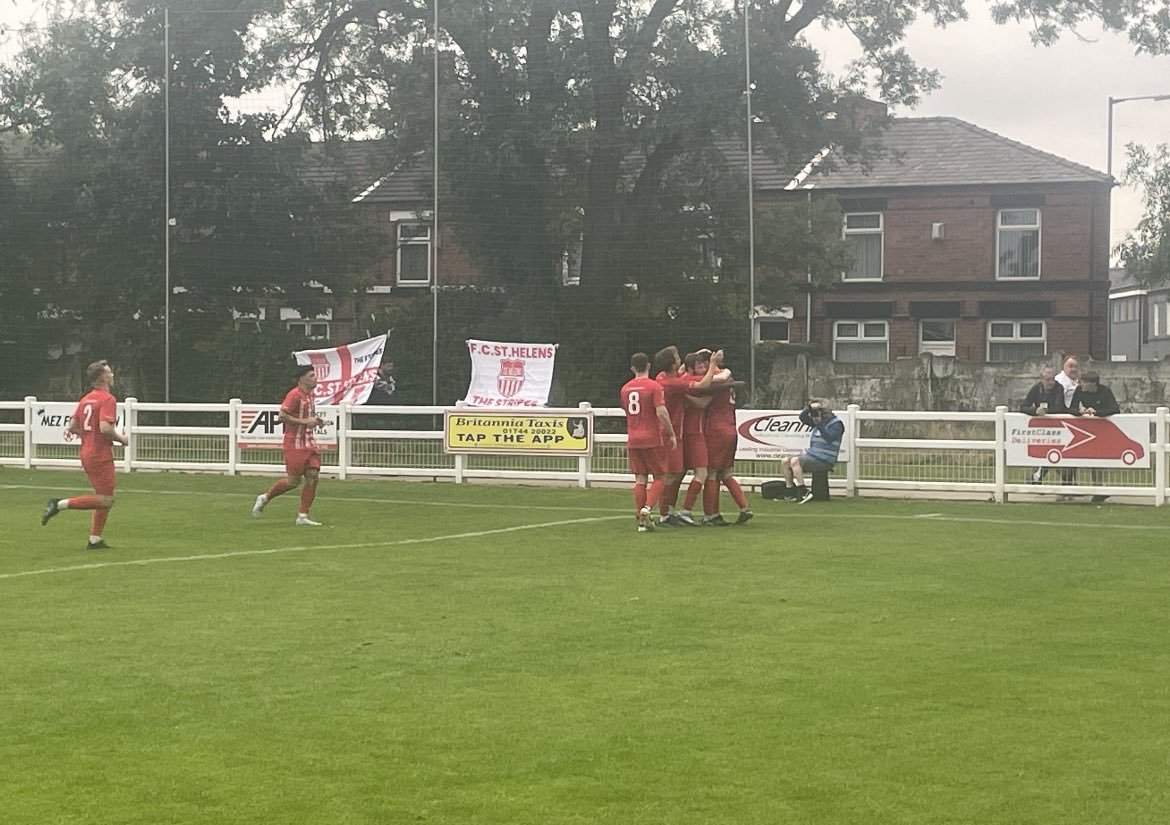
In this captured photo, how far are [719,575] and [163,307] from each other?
18919 mm

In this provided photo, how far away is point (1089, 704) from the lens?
7301 mm

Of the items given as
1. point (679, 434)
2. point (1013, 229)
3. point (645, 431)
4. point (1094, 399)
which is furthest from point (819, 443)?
point (1013, 229)

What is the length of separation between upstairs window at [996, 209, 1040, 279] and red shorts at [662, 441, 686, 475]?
926 inches

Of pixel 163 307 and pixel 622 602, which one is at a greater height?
pixel 163 307

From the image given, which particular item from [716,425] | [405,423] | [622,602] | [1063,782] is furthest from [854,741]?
[405,423]

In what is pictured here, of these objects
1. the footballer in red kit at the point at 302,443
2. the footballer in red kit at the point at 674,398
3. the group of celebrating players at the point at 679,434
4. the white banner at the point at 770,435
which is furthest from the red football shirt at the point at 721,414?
the white banner at the point at 770,435

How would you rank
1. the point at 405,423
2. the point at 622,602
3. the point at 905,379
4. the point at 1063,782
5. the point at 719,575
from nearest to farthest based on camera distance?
the point at 1063,782
the point at 622,602
the point at 719,575
the point at 405,423
the point at 905,379

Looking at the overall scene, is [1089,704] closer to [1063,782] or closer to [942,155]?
[1063,782]

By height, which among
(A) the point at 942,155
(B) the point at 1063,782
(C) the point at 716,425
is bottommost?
(B) the point at 1063,782

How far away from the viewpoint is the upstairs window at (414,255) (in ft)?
95.5

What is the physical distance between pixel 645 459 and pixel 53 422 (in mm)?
12899

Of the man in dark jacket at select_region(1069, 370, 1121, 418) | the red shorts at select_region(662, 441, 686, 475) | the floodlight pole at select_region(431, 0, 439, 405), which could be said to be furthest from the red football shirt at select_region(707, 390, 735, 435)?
the floodlight pole at select_region(431, 0, 439, 405)

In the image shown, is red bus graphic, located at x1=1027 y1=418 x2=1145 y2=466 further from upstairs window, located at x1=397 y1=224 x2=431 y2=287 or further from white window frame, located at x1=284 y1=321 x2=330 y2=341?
white window frame, located at x1=284 y1=321 x2=330 y2=341

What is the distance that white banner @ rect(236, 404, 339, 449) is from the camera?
2450 cm
